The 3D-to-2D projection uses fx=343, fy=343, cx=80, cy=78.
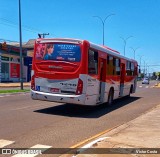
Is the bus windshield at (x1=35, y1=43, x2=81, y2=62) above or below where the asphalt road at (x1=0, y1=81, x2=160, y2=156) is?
above

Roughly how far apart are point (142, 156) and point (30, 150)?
245cm

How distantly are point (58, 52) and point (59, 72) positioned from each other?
83 centimetres

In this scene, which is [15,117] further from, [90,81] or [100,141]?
[100,141]

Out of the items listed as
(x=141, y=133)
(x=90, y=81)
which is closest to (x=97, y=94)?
(x=90, y=81)

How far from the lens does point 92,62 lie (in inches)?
567

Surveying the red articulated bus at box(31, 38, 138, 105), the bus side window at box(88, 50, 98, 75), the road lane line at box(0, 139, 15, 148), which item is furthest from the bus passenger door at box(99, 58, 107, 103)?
the road lane line at box(0, 139, 15, 148)

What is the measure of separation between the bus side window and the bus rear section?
0.53 metres

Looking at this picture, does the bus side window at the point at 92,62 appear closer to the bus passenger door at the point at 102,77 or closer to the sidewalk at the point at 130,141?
the bus passenger door at the point at 102,77

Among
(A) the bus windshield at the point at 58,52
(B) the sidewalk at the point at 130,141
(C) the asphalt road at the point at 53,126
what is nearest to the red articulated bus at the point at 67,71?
(A) the bus windshield at the point at 58,52

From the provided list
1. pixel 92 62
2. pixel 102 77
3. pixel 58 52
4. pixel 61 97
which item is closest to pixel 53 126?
pixel 61 97

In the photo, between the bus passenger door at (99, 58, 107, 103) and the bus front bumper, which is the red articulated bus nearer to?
the bus front bumper

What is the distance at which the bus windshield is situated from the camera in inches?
539

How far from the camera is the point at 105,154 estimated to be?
6.79 metres

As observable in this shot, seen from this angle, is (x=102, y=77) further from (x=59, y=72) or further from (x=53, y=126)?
(x=53, y=126)
